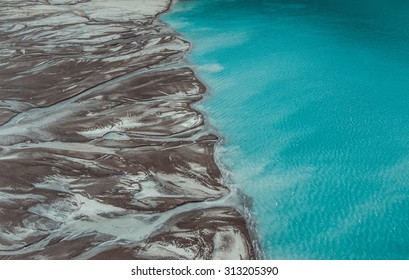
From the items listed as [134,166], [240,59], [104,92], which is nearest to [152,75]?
[104,92]

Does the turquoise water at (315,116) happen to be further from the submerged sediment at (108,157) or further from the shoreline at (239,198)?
the submerged sediment at (108,157)

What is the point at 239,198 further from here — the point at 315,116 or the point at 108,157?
the point at 315,116

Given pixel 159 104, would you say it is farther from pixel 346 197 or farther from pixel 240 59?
pixel 346 197

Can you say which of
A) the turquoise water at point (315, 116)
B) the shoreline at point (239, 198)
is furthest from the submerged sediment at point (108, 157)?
the turquoise water at point (315, 116)

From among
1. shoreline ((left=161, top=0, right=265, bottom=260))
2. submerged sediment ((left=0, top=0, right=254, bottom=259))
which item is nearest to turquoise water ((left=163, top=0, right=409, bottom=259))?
shoreline ((left=161, top=0, right=265, bottom=260))

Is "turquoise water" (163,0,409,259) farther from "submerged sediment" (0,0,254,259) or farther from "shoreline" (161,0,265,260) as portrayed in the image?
"submerged sediment" (0,0,254,259)

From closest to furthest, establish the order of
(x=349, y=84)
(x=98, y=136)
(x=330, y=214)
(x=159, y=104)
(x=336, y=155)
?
(x=330, y=214) < (x=336, y=155) < (x=98, y=136) < (x=159, y=104) < (x=349, y=84)
